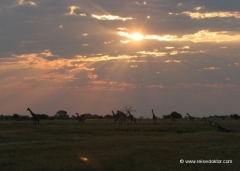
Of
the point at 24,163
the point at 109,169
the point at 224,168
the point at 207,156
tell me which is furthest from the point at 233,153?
the point at 24,163

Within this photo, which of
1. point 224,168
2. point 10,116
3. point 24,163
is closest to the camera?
point 224,168

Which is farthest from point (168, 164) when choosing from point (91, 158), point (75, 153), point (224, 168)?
point (75, 153)

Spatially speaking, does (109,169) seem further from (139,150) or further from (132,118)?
(132,118)

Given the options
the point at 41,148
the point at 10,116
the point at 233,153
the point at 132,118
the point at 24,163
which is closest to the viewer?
the point at 24,163

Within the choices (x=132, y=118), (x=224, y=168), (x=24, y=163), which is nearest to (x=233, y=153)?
(x=224, y=168)

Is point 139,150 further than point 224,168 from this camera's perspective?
Yes

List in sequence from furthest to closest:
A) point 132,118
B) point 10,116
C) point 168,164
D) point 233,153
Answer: point 10,116 → point 132,118 → point 233,153 → point 168,164

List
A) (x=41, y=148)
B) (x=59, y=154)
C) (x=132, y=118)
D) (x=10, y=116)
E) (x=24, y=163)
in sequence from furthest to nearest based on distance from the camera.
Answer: (x=10, y=116) < (x=132, y=118) < (x=41, y=148) < (x=59, y=154) < (x=24, y=163)

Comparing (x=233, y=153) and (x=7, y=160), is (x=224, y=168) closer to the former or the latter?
(x=233, y=153)

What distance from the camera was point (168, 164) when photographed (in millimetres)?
16531

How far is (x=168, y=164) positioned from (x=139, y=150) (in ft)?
14.2

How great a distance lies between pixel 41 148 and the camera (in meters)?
24.1

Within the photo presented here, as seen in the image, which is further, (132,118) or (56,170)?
(132,118)

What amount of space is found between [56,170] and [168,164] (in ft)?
16.1
